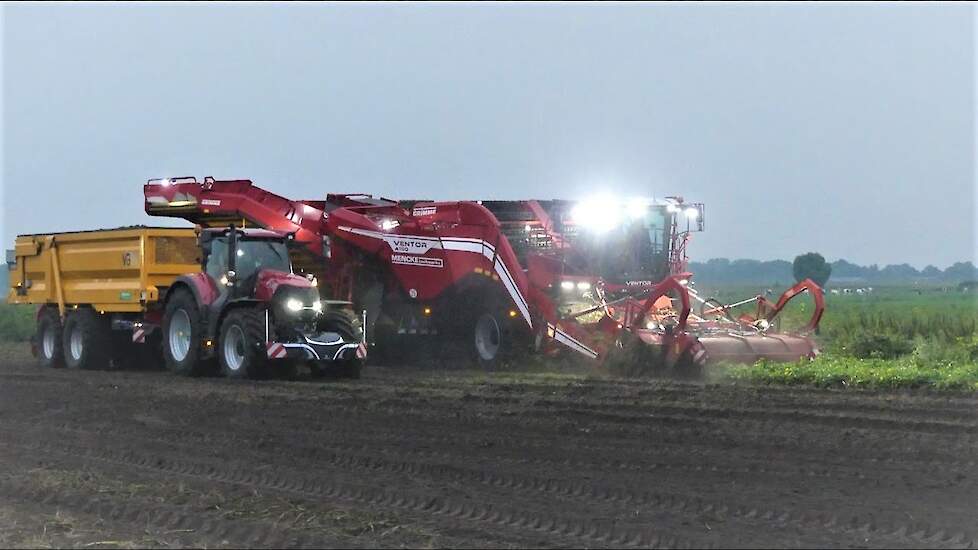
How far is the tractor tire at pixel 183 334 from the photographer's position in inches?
694

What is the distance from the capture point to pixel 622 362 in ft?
55.8

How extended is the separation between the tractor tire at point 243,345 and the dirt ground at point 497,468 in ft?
5.31

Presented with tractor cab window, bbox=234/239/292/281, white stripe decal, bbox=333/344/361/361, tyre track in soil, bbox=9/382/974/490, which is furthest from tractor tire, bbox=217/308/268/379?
tyre track in soil, bbox=9/382/974/490

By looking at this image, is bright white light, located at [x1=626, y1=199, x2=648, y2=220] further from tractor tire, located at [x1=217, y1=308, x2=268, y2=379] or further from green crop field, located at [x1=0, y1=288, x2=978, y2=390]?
tractor tire, located at [x1=217, y1=308, x2=268, y2=379]

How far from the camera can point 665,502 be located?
313 inches

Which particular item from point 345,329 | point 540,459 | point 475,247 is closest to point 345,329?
point 345,329

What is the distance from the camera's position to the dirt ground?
24.0 ft

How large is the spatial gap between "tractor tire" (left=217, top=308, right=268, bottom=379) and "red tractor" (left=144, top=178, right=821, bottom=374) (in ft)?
8.86

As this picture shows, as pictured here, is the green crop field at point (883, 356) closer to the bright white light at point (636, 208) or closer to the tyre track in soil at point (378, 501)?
the bright white light at point (636, 208)

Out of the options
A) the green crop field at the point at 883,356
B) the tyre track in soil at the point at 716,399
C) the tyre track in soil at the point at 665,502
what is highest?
the green crop field at the point at 883,356

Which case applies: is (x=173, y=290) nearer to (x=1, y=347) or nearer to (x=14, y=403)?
(x=14, y=403)

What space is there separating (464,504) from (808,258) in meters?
23.7

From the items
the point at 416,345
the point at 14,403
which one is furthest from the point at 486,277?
the point at 14,403

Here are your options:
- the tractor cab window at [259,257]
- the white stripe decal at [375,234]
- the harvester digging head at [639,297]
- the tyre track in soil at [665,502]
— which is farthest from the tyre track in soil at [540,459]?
the white stripe decal at [375,234]
